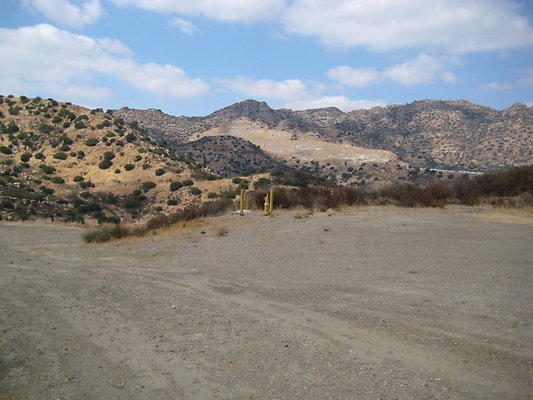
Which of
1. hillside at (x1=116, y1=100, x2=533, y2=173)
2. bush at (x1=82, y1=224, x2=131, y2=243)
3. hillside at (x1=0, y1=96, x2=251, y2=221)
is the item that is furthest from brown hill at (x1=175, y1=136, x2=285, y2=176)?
bush at (x1=82, y1=224, x2=131, y2=243)

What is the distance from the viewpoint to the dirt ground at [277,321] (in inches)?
217

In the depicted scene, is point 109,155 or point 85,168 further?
point 109,155

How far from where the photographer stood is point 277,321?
787 cm

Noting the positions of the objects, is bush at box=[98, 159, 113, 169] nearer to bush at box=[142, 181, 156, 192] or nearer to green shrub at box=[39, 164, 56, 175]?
green shrub at box=[39, 164, 56, 175]

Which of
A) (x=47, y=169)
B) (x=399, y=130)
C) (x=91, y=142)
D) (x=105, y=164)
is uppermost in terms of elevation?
(x=399, y=130)

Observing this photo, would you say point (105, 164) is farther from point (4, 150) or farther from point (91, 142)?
point (4, 150)

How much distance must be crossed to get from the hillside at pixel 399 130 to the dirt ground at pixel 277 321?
87.9 m

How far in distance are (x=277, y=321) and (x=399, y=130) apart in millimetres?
151634

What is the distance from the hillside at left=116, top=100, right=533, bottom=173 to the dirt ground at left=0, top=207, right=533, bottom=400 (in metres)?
87.9

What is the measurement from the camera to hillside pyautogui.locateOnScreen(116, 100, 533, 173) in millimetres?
118113

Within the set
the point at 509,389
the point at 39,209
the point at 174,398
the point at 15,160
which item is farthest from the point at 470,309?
the point at 15,160

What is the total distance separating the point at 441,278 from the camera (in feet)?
34.4

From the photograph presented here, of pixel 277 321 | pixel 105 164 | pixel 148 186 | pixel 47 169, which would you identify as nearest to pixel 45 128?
pixel 47 169

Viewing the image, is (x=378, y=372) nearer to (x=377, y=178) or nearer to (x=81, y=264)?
(x=81, y=264)
